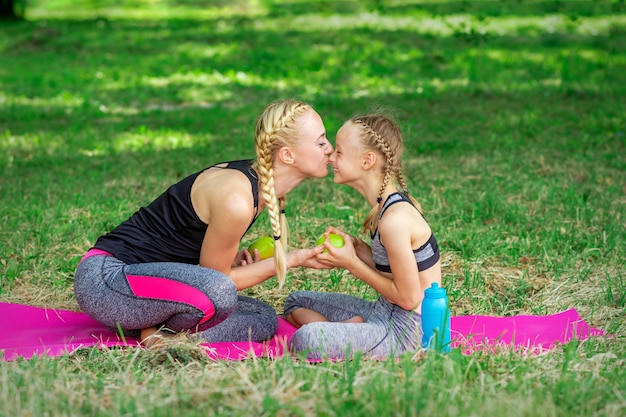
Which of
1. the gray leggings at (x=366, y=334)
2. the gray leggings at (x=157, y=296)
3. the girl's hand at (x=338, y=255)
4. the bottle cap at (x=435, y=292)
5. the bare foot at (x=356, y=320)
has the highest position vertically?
the girl's hand at (x=338, y=255)

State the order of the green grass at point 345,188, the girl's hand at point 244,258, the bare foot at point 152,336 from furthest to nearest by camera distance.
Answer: the girl's hand at point 244,258 < the bare foot at point 152,336 < the green grass at point 345,188

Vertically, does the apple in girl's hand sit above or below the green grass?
above

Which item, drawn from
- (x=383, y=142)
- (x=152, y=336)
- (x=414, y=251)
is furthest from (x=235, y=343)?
(x=383, y=142)

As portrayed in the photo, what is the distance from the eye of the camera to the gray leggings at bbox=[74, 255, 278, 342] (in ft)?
13.2

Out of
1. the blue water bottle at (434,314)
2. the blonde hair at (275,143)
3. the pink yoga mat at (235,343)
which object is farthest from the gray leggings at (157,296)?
the blue water bottle at (434,314)

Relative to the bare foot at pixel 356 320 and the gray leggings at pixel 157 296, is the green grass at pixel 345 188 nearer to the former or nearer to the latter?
the gray leggings at pixel 157 296

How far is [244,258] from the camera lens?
15.1 feet

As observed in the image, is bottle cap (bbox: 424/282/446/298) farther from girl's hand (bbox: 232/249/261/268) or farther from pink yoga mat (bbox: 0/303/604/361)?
girl's hand (bbox: 232/249/261/268)

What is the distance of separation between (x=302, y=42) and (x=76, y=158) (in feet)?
22.6

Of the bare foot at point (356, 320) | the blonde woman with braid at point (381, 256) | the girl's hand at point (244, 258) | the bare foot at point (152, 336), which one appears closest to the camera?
the blonde woman with braid at point (381, 256)

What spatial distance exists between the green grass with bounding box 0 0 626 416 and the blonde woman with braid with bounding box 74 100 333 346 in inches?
9.6

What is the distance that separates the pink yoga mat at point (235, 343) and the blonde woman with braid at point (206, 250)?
14 centimetres

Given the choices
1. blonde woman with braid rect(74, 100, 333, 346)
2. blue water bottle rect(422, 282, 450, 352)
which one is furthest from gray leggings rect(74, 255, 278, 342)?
blue water bottle rect(422, 282, 450, 352)

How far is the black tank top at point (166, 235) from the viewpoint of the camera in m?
4.29
